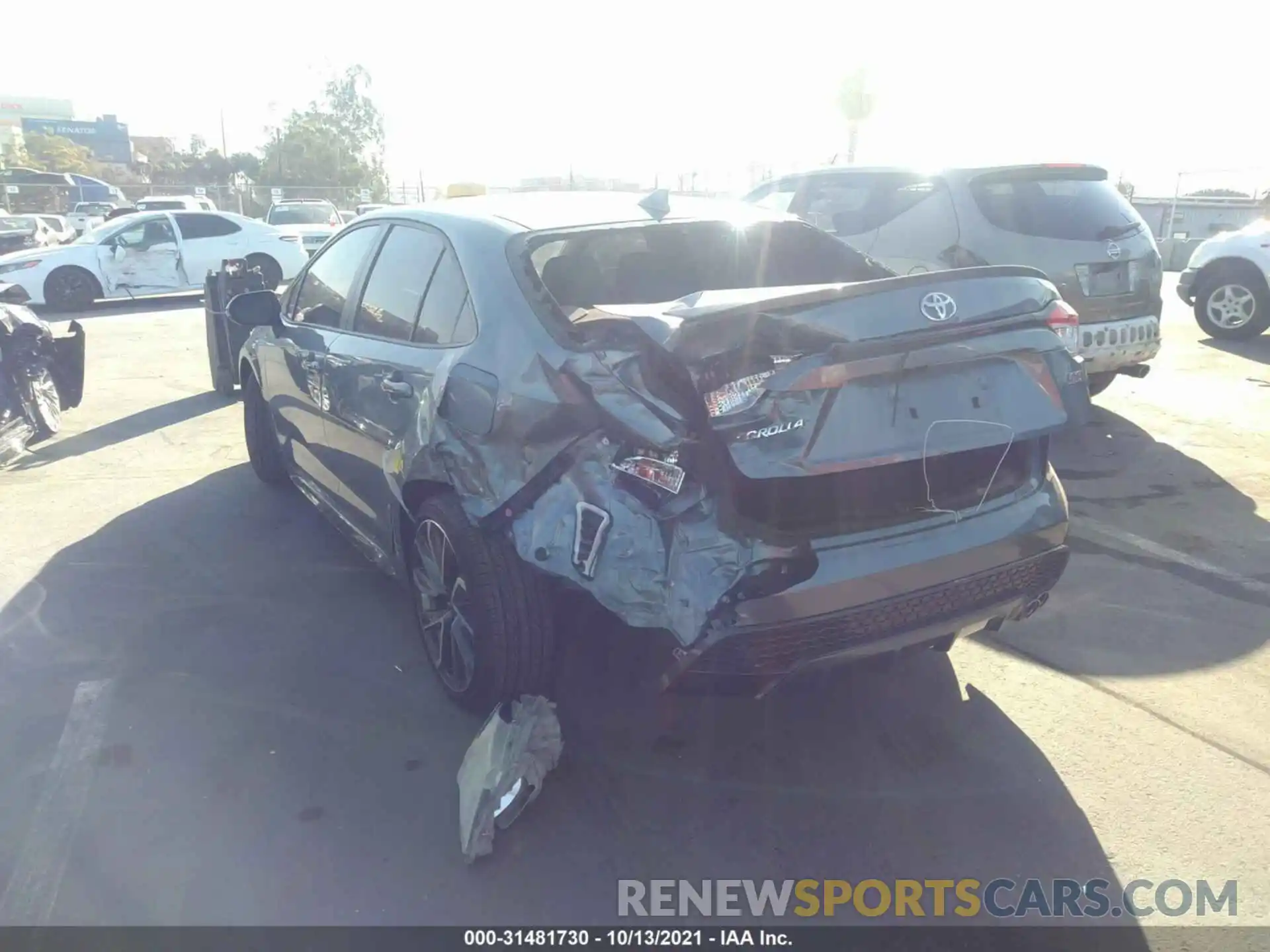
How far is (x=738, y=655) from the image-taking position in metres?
2.59

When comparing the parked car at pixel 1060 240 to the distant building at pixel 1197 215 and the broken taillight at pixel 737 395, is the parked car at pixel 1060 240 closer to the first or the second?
the broken taillight at pixel 737 395

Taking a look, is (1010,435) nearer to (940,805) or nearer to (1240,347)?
(940,805)

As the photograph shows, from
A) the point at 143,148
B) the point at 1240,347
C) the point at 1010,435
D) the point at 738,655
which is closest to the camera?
the point at 738,655

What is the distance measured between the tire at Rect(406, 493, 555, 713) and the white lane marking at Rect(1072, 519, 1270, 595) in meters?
3.21

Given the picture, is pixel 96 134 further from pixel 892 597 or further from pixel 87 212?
pixel 892 597

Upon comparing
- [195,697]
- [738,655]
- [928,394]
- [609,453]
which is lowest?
[195,697]

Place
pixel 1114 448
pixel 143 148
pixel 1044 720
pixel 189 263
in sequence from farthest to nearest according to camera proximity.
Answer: pixel 143 148, pixel 189 263, pixel 1114 448, pixel 1044 720

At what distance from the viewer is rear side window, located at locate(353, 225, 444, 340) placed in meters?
3.72

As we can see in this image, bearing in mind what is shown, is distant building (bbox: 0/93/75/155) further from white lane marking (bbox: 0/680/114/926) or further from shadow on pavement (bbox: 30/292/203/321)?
white lane marking (bbox: 0/680/114/926)

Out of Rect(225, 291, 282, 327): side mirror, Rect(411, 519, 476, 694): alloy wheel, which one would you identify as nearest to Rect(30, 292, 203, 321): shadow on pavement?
Rect(225, 291, 282, 327): side mirror

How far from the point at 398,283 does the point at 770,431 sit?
1977 mm

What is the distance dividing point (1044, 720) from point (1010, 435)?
111 centimetres

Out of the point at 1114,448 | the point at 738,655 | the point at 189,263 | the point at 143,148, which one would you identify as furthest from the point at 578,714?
the point at 143,148

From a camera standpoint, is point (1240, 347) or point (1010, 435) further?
point (1240, 347)
